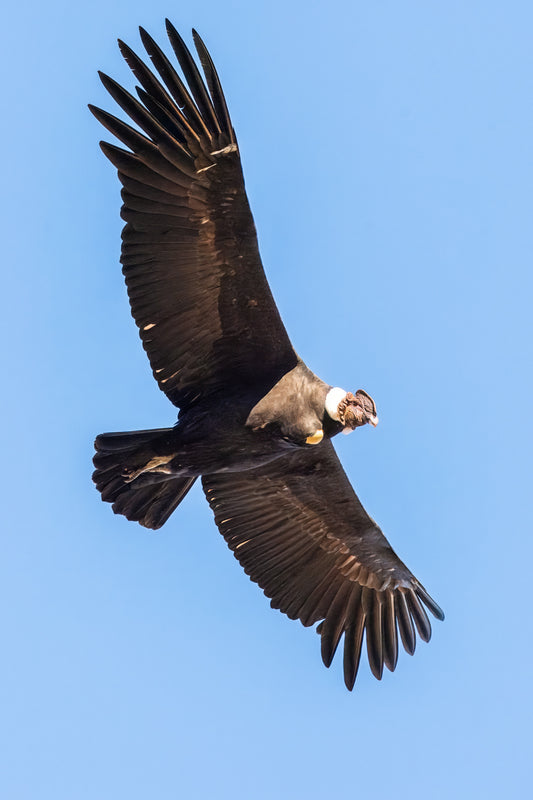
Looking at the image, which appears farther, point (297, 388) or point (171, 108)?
point (297, 388)

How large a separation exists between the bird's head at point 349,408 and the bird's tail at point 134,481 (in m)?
1.37

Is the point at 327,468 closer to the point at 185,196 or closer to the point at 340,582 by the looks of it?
the point at 340,582

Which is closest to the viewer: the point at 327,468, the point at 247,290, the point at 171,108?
the point at 171,108

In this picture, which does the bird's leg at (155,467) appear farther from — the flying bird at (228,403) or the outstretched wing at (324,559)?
the outstretched wing at (324,559)

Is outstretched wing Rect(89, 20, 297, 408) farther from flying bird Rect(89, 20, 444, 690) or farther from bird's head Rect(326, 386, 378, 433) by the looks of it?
bird's head Rect(326, 386, 378, 433)

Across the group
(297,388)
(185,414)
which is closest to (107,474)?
(185,414)

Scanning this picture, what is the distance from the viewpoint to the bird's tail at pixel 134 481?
33.5ft

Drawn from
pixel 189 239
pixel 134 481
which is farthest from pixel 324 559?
pixel 189 239

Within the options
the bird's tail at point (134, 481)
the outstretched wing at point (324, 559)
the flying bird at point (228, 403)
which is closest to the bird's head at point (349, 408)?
the flying bird at point (228, 403)

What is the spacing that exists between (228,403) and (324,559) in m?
2.42

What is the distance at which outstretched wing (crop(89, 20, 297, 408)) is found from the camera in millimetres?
9367

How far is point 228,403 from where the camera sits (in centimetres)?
1048

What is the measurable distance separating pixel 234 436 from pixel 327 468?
4.66ft

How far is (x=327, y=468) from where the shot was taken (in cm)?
1152
